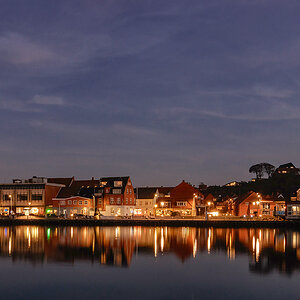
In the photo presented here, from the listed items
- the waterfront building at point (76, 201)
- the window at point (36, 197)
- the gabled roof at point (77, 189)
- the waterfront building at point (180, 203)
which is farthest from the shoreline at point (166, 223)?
the waterfront building at point (180, 203)

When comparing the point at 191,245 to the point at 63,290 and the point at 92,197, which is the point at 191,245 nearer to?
the point at 63,290

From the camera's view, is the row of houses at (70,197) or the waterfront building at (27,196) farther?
the waterfront building at (27,196)

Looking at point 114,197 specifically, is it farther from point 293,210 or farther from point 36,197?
point 293,210

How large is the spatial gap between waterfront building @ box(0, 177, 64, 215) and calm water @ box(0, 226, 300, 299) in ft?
173

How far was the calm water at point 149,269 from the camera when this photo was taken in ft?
93.5

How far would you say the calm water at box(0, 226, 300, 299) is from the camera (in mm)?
28500

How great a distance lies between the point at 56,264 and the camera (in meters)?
38.6

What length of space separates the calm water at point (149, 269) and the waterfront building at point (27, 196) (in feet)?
173

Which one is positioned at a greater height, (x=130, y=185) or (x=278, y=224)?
(x=130, y=185)

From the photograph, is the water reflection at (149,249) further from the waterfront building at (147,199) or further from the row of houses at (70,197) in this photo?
the waterfront building at (147,199)

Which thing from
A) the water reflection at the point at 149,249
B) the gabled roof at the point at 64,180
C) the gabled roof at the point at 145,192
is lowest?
the water reflection at the point at 149,249

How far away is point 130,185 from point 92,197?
411 inches

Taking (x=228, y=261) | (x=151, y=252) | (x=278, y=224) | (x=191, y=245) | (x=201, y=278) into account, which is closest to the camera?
(x=201, y=278)

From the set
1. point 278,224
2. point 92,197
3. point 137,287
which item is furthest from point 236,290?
point 92,197
